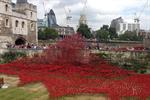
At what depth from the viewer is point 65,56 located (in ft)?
149

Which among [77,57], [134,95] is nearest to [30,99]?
[134,95]

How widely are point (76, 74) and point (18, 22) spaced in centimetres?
4812

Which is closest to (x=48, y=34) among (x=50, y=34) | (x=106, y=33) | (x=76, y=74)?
(x=50, y=34)

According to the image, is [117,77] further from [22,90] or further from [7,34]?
[7,34]

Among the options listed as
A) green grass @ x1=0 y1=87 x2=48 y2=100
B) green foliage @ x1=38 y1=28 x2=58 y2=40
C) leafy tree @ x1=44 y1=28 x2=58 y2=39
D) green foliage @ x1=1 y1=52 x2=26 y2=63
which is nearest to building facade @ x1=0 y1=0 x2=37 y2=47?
green foliage @ x1=1 y1=52 x2=26 y2=63

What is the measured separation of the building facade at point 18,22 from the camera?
250ft

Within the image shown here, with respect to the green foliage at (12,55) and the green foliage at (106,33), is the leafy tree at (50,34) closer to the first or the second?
the green foliage at (106,33)

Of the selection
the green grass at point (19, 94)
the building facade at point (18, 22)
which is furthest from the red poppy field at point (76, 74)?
the building facade at point (18, 22)

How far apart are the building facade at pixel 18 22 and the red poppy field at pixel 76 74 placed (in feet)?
92.2

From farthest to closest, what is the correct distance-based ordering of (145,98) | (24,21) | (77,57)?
(24,21) < (77,57) < (145,98)

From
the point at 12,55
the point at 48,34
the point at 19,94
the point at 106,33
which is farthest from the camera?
the point at 106,33

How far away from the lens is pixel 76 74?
36.6m

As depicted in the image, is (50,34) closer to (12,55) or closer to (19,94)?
(12,55)

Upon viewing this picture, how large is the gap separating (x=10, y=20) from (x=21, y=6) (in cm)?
894
